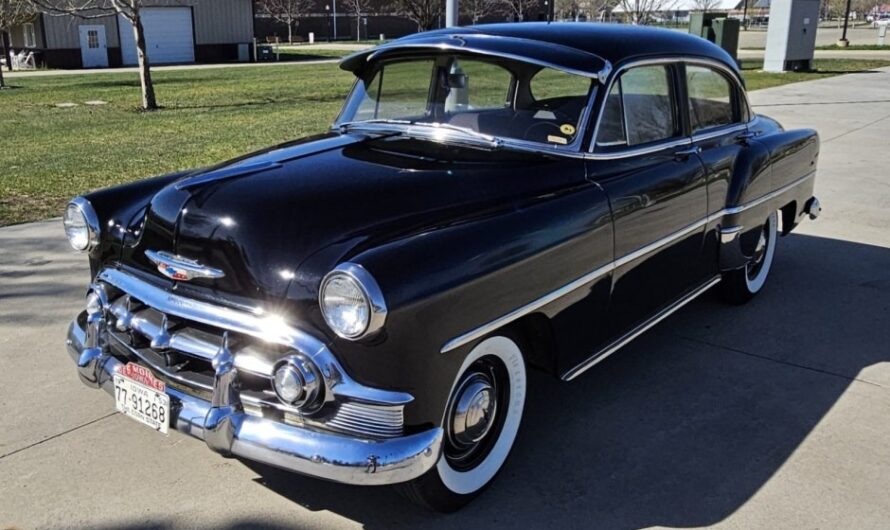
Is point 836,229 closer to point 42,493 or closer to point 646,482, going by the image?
point 646,482

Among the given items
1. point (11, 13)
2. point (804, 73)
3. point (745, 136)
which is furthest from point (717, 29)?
point (11, 13)

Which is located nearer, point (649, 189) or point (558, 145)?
point (558, 145)

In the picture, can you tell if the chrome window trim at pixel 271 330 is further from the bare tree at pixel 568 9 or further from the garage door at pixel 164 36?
the bare tree at pixel 568 9

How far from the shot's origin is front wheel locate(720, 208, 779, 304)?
16.7 feet

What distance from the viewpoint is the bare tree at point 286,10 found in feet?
176

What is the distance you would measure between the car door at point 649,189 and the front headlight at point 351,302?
4.75ft

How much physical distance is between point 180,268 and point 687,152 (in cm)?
265

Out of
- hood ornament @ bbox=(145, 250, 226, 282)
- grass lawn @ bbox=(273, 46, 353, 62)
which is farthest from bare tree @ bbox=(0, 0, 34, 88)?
hood ornament @ bbox=(145, 250, 226, 282)

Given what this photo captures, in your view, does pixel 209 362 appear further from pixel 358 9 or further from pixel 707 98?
pixel 358 9

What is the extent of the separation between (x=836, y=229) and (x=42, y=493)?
643cm

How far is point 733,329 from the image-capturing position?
4.81 m

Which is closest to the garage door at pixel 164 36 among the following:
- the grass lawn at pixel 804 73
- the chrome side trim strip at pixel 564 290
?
the grass lawn at pixel 804 73

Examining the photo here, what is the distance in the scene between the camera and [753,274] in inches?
211

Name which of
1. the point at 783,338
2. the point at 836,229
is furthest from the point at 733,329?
the point at 836,229
